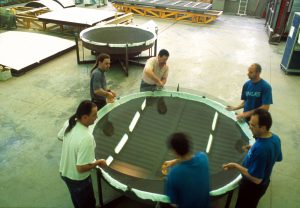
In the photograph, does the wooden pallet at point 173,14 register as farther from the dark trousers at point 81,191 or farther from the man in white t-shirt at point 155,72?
the dark trousers at point 81,191

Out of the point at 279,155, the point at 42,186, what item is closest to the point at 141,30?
the point at 42,186

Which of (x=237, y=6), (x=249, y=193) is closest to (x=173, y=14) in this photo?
(x=237, y=6)

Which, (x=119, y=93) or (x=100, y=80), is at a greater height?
(x=100, y=80)

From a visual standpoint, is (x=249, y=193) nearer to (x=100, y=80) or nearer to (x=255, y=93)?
(x=255, y=93)

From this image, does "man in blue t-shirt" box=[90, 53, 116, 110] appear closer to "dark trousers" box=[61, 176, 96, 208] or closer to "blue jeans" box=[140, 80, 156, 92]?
"blue jeans" box=[140, 80, 156, 92]

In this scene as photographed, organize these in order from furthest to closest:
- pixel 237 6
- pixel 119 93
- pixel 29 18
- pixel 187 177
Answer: pixel 237 6 < pixel 29 18 < pixel 119 93 < pixel 187 177

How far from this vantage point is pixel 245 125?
11.7 feet

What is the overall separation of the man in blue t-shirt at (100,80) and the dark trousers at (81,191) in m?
1.54

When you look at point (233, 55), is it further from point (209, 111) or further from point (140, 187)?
point (140, 187)

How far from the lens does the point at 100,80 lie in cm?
362

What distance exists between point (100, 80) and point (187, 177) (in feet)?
7.28

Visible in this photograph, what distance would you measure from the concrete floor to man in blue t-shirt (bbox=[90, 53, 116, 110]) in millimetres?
1107

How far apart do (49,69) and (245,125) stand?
206 inches

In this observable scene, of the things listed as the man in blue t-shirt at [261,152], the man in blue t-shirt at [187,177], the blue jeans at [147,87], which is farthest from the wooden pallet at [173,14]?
the man in blue t-shirt at [187,177]
